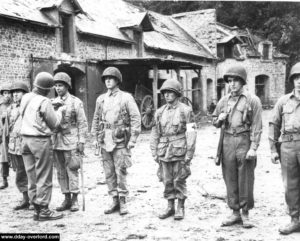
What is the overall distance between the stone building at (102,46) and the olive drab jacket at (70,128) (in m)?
7.16

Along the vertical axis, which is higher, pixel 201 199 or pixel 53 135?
pixel 53 135

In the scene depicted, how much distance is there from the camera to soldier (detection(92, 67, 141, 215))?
5289 mm

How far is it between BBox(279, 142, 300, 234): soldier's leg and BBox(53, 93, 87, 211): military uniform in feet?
9.08

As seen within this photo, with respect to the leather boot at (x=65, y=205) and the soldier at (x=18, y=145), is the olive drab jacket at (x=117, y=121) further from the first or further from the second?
the soldier at (x=18, y=145)

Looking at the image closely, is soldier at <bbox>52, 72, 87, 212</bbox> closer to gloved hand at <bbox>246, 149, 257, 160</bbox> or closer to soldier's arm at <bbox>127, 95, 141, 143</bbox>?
soldier's arm at <bbox>127, 95, 141, 143</bbox>

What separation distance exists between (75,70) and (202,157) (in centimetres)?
752

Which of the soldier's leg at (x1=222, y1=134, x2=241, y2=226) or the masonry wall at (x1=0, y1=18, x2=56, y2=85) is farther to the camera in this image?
the masonry wall at (x1=0, y1=18, x2=56, y2=85)

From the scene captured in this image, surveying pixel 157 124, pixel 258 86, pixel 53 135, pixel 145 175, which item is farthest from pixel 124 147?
pixel 258 86

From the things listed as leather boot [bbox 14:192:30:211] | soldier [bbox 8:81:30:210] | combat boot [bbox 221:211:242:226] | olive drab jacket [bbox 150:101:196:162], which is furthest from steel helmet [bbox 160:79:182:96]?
leather boot [bbox 14:192:30:211]

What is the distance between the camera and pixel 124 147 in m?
5.32

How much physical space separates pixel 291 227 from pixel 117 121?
2576 mm

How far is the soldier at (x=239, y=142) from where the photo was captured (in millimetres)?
4590

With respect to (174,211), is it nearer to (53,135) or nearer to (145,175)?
(53,135)

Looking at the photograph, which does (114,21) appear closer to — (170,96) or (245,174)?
(170,96)
